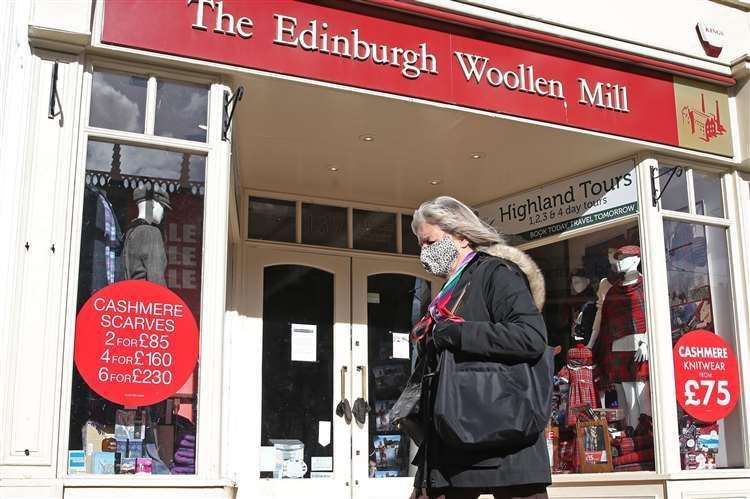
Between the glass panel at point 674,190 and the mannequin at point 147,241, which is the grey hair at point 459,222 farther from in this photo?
the glass panel at point 674,190

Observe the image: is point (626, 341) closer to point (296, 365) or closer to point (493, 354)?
point (296, 365)

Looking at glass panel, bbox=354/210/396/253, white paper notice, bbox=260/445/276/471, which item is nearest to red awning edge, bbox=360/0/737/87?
glass panel, bbox=354/210/396/253

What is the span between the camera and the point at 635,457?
6848 mm

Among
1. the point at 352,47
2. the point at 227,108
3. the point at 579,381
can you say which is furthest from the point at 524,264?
the point at 579,381

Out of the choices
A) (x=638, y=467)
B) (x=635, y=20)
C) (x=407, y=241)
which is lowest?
(x=638, y=467)

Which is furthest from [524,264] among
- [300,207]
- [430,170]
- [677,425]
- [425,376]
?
[300,207]

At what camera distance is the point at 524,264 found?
3.37m

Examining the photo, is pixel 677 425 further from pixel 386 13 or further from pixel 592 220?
pixel 386 13

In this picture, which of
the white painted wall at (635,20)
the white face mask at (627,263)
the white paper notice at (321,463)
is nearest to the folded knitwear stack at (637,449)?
the white face mask at (627,263)

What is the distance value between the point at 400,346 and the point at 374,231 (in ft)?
3.83

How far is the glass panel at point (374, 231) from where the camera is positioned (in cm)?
855

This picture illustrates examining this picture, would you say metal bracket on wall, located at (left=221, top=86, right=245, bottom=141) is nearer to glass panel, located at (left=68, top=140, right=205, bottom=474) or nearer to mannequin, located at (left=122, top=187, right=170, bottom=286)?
glass panel, located at (left=68, top=140, right=205, bottom=474)

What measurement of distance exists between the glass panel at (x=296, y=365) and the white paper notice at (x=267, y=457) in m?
0.02

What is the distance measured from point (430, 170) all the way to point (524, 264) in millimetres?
4516
